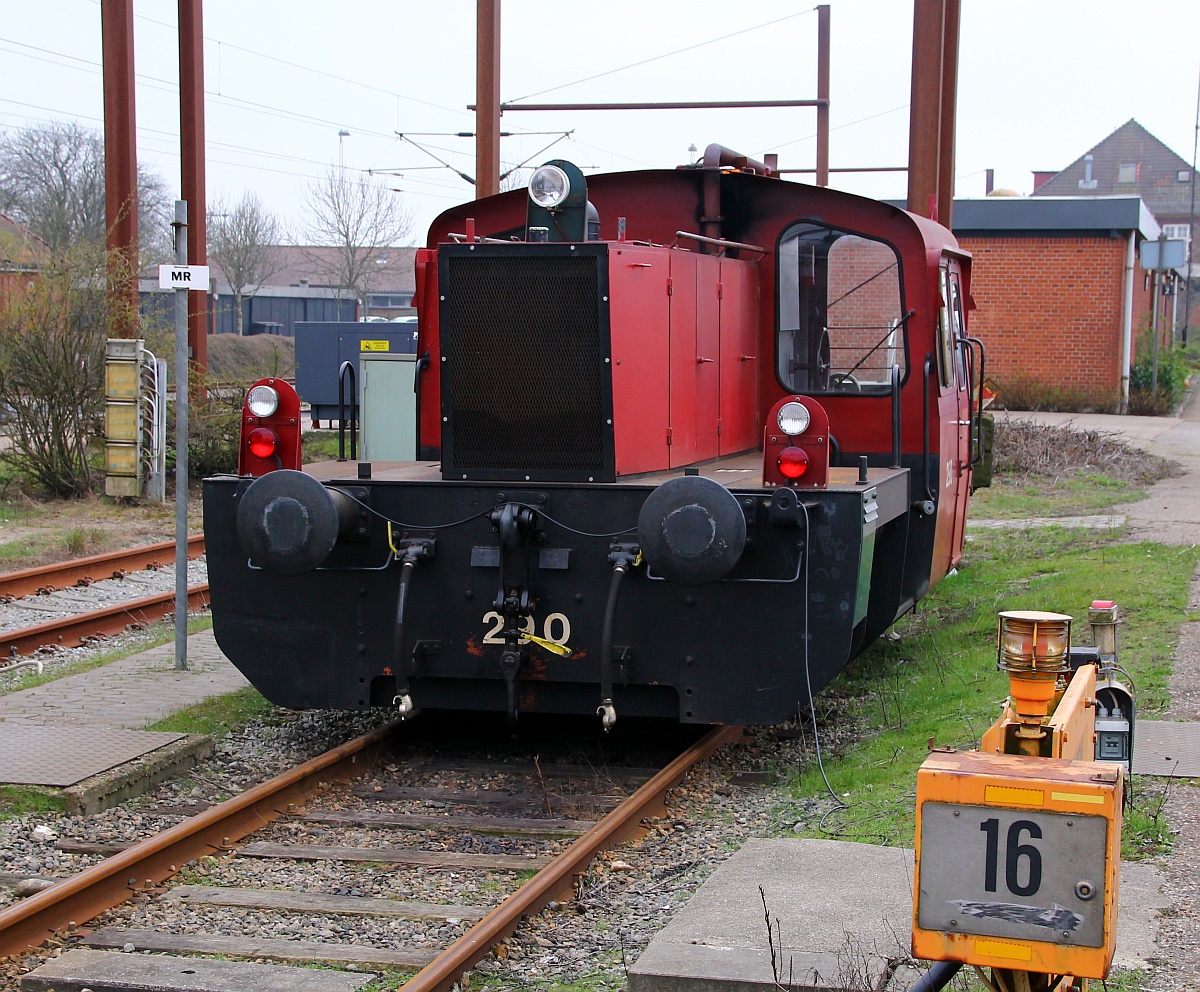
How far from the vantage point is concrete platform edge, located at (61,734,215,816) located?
5641mm

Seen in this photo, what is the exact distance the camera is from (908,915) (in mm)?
4102

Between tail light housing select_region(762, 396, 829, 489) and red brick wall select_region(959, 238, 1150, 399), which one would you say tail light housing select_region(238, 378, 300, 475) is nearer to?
tail light housing select_region(762, 396, 829, 489)

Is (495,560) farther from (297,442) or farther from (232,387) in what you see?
(232,387)

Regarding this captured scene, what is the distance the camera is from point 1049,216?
27.4 m

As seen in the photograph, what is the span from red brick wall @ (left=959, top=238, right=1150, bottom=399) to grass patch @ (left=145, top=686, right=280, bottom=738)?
886 inches

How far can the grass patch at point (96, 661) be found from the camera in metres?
8.12

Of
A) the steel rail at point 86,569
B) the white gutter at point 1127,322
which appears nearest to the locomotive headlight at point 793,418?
the steel rail at point 86,569

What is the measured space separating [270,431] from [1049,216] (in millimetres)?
24014

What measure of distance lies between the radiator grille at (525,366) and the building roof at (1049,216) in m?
23.2

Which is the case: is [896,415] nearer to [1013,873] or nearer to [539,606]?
[539,606]

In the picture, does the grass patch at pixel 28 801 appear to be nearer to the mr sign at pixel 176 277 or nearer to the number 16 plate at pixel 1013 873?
the mr sign at pixel 176 277

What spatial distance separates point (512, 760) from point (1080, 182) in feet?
261

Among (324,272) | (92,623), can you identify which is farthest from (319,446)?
(324,272)

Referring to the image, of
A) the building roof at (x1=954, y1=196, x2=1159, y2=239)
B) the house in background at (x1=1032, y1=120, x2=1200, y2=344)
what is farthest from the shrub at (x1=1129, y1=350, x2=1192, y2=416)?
the house in background at (x1=1032, y1=120, x2=1200, y2=344)
